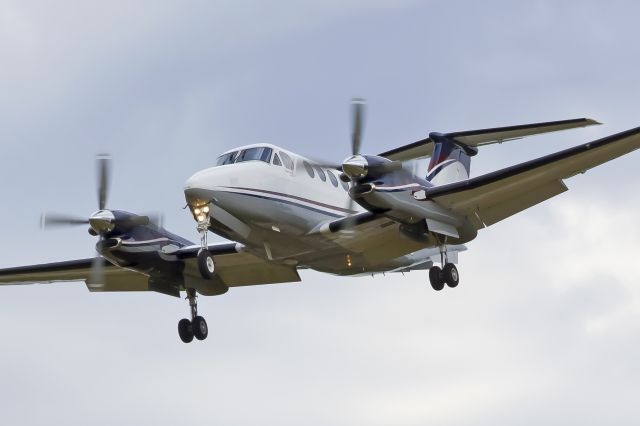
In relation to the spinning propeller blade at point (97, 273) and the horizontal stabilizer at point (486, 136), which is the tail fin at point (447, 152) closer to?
the horizontal stabilizer at point (486, 136)

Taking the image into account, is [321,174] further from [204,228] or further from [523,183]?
[523,183]

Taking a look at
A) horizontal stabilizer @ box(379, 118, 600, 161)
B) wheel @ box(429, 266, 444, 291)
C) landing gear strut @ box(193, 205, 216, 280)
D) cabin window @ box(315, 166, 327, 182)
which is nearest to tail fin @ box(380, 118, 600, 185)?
horizontal stabilizer @ box(379, 118, 600, 161)

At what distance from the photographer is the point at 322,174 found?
29.2m

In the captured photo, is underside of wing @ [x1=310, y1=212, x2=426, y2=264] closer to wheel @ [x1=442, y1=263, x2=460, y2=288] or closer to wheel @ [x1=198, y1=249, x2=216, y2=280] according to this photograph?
wheel @ [x1=442, y1=263, x2=460, y2=288]

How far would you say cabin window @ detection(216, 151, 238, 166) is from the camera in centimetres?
2776

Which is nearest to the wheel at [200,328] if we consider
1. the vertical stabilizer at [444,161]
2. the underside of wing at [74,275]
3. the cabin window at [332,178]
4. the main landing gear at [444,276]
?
the underside of wing at [74,275]

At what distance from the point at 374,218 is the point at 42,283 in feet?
33.1

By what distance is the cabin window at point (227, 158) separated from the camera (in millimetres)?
27761

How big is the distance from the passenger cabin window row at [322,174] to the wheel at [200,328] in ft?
15.9

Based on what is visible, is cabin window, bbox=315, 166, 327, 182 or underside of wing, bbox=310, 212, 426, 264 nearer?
underside of wing, bbox=310, 212, 426, 264

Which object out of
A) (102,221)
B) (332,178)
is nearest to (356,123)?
(332,178)

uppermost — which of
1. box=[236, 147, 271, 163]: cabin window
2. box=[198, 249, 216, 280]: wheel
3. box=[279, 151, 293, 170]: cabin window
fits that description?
box=[236, 147, 271, 163]: cabin window

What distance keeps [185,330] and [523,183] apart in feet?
29.8

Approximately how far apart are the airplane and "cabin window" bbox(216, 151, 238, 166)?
28 mm
